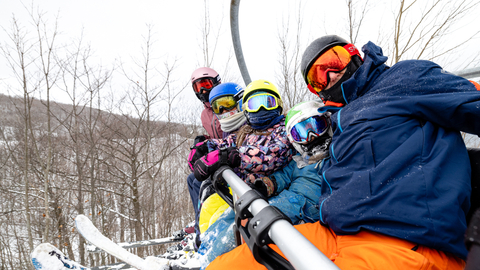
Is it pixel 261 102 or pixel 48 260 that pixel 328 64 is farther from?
pixel 48 260

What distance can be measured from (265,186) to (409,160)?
1.03m

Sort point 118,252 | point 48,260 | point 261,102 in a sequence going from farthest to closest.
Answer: point 118,252, point 48,260, point 261,102

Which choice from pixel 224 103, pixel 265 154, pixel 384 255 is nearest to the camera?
pixel 384 255

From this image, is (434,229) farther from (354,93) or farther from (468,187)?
(354,93)

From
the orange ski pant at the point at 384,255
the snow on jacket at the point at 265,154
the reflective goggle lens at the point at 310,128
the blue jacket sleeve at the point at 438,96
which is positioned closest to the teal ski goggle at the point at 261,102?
the snow on jacket at the point at 265,154

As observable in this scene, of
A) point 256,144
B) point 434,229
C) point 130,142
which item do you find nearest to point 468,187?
point 434,229

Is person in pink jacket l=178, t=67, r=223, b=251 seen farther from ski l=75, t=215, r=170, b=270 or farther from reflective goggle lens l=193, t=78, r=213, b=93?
ski l=75, t=215, r=170, b=270

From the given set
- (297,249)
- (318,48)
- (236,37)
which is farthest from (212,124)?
(297,249)

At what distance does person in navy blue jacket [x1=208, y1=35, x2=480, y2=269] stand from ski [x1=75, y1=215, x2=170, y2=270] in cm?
106

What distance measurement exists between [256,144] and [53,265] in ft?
9.13

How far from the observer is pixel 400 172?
858mm

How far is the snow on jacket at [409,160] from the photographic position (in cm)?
77

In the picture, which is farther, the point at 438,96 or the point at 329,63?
the point at 329,63

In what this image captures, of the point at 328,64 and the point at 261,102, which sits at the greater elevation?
the point at 261,102
